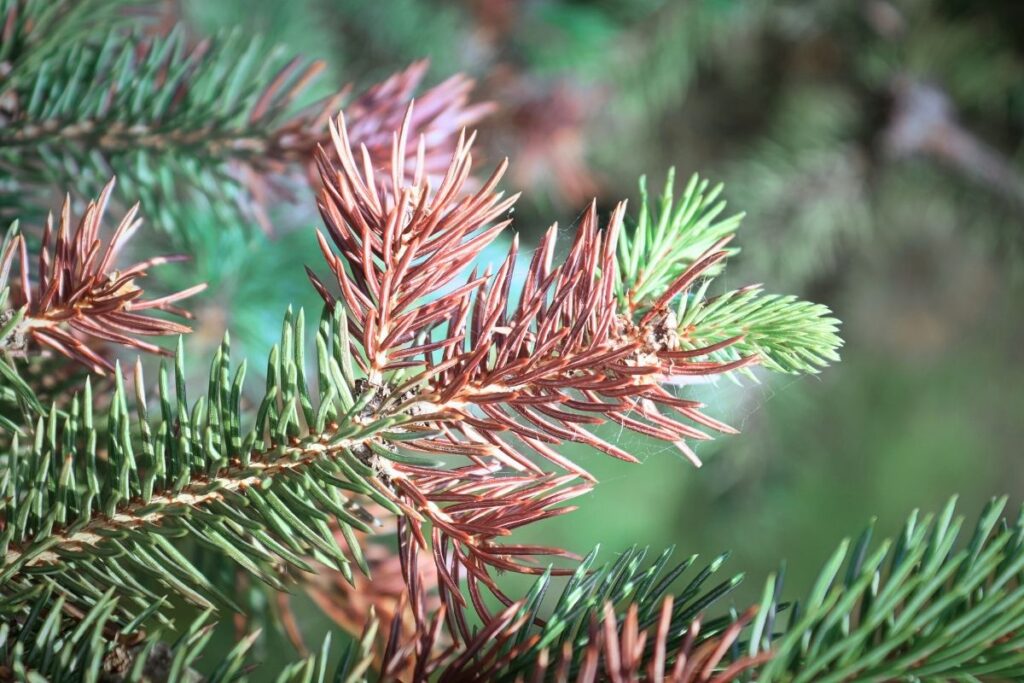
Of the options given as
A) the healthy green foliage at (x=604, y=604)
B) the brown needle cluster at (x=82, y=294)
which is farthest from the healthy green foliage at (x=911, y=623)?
the brown needle cluster at (x=82, y=294)

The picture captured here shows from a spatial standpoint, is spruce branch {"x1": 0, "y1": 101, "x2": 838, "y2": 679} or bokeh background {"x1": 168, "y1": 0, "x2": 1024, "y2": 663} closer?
spruce branch {"x1": 0, "y1": 101, "x2": 838, "y2": 679}

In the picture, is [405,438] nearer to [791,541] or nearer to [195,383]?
[195,383]

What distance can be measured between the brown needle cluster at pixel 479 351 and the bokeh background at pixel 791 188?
156 millimetres

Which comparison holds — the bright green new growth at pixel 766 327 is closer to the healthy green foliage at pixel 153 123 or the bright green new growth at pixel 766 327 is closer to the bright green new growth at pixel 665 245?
the bright green new growth at pixel 665 245

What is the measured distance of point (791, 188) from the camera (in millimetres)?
635

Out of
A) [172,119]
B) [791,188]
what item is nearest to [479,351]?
[172,119]

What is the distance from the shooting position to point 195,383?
1.23 ft

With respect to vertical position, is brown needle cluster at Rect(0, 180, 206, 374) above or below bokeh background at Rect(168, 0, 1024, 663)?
below

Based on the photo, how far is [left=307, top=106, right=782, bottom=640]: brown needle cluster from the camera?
168 mm

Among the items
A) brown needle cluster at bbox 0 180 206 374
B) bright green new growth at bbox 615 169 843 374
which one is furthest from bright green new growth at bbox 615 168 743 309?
brown needle cluster at bbox 0 180 206 374

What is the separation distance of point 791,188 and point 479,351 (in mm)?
541

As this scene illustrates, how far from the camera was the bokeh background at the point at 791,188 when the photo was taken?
553 millimetres

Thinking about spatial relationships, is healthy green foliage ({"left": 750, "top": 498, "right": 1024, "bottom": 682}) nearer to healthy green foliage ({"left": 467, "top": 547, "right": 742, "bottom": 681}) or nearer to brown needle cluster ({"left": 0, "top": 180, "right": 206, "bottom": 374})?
healthy green foliage ({"left": 467, "top": 547, "right": 742, "bottom": 681})

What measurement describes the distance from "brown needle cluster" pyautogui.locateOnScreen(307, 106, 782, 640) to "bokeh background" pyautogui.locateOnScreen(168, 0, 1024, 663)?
16 centimetres
